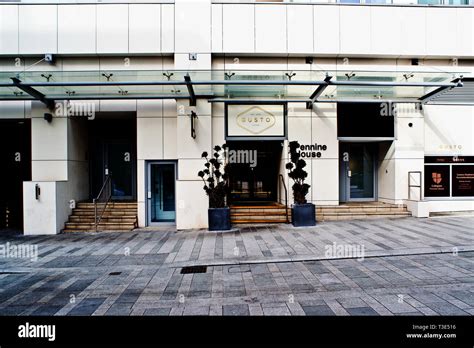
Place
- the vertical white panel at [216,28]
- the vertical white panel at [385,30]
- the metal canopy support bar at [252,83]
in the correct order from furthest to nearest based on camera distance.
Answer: the vertical white panel at [385,30], the vertical white panel at [216,28], the metal canopy support bar at [252,83]

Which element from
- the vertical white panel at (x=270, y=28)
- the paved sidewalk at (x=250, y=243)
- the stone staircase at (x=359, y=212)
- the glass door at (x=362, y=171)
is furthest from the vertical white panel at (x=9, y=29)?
the glass door at (x=362, y=171)

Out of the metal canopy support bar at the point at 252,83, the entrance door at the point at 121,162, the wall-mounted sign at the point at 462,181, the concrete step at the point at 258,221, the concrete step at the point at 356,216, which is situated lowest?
the concrete step at the point at 258,221

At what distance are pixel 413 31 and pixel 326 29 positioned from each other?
3.81m

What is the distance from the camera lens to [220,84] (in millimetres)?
9859

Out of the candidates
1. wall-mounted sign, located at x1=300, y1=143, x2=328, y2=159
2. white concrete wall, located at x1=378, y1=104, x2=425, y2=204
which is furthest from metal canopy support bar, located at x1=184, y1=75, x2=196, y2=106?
white concrete wall, located at x1=378, y1=104, x2=425, y2=204

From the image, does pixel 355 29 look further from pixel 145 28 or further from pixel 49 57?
pixel 49 57

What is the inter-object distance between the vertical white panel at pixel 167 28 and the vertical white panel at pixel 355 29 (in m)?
7.03

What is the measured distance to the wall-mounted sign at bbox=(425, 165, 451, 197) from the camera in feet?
40.7

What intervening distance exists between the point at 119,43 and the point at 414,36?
12372 mm

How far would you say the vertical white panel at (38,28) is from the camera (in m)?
11.0

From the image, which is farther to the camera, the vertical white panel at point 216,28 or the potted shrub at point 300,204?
the vertical white panel at point 216,28

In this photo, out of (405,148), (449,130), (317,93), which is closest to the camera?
(317,93)

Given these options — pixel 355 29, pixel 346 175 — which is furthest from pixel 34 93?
pixel 346 175

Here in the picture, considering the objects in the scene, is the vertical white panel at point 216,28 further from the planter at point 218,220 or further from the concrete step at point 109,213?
the concrete step at point 109,213
